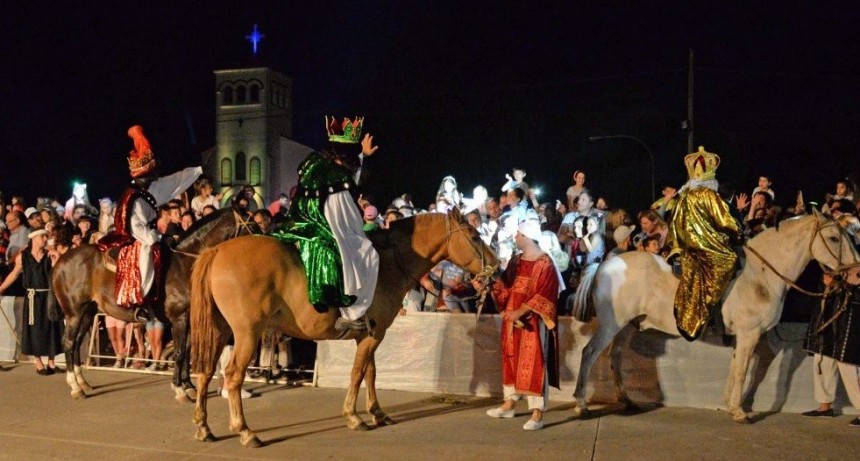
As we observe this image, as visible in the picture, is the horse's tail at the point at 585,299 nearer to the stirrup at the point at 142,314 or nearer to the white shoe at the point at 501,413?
the white shoe at the point at 501,413

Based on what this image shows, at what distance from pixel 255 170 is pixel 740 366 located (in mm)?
67056

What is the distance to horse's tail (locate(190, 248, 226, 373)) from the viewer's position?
24.3 ft

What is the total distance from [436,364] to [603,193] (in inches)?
1501

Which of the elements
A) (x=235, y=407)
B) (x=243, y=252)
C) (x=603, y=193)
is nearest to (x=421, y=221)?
(x=243, y=252)

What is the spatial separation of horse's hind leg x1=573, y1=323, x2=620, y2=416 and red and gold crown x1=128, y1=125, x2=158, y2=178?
5.81 metres

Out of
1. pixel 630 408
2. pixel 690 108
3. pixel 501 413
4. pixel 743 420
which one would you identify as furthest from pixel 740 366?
pixel 690 108

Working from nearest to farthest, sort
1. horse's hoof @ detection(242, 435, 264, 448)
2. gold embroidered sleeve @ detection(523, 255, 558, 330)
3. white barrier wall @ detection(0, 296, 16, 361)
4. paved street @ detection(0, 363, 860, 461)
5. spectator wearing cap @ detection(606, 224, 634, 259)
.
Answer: paved street @ detection(0, 363, 860, 461), horse's hoof @ detection(242, 435, 264, 448), gold embroidered sleeve @ detection(523, 255, 558, 330), spectator wearing cap @ detection(606, 224, 634, 259), white barrier wall @ detection(0, 296, 16, 361)

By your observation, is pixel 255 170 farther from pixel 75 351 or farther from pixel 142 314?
pixel 142 314

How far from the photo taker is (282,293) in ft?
24.4

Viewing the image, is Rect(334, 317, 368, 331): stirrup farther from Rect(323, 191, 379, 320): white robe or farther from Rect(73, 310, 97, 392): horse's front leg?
Rect(73, 310, 97, 392): horse's front leg

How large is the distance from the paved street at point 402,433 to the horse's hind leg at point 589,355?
258mm

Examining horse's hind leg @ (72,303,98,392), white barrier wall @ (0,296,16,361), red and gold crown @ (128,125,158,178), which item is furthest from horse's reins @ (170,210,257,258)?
white barrier wall @ (0,296,16,361)

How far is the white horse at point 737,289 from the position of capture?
7930 mm

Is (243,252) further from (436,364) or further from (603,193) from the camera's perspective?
(603,193)
